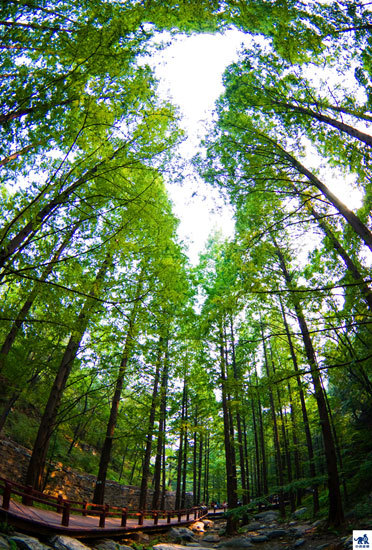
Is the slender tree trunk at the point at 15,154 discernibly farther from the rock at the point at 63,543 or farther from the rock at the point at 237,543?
the rock at the point at 237,543

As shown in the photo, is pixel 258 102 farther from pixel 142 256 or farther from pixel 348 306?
pixel 348 306

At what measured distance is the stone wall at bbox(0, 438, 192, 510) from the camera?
12.3m

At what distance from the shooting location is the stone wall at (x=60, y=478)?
1231 cm

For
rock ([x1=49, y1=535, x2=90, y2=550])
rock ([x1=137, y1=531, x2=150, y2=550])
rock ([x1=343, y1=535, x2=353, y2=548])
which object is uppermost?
rock ([x1=343, y1=535, x2=353, y2=548])

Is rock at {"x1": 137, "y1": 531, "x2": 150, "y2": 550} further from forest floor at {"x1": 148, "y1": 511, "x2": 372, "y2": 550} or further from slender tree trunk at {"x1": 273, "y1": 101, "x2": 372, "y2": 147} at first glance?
slender tree trunk at {"x1": 273, "y1": 101, "x2": 372, "y2": 147}

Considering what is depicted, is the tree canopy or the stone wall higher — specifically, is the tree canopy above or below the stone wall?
above

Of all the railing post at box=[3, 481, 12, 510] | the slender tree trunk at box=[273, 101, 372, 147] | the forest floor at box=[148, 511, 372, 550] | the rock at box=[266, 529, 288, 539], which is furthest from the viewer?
the rock at box=[266, 529, 288, 539]

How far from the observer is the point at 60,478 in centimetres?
1427

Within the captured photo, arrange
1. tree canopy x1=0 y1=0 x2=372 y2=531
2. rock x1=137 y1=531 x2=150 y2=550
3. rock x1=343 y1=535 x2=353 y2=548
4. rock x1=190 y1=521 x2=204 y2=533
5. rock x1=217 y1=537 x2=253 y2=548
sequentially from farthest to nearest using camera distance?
rock x1=190 y1=521 x2=204 y2=533
rock x1=217 y1=537 x2=253 y2=548
rock x1=137 y1=531 x2=150 y2=550
rock x1=343 y1=535 x2=353 y2=548
tree canopy x1=0 y1=0 x2=372 y2=531

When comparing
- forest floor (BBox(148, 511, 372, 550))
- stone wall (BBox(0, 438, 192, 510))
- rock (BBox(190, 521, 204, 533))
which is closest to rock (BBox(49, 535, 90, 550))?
forest floor (BBox(148, 511, 372, 550))

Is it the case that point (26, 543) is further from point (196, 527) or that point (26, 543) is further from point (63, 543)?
point (196, 527)

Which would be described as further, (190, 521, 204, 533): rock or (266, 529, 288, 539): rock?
Result: (190, 521, 204, 533): rock

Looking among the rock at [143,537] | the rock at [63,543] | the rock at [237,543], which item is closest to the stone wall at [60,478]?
the rock at [143,537]

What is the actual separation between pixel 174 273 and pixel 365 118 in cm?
506
